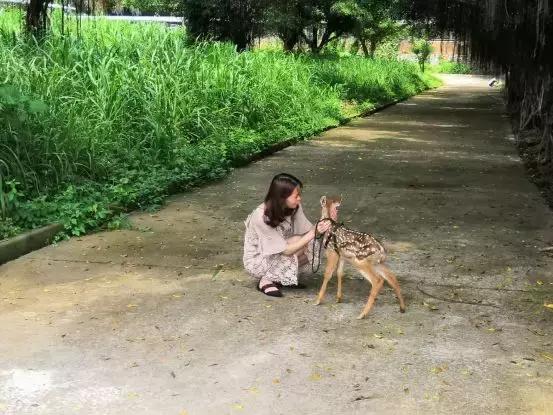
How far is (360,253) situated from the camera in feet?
14.2

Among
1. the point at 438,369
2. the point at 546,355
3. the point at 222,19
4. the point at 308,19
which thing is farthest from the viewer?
the point at 308,19

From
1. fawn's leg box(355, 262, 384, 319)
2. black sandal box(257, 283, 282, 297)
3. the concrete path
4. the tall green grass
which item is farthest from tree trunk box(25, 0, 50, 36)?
fawn's leg box(355, 262, 384, 319)

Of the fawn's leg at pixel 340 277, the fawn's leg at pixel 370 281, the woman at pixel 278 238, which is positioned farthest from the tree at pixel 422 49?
the fawn's leg at pixel 370 281

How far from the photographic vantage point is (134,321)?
4309mm

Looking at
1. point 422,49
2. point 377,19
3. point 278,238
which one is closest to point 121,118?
point 278,238

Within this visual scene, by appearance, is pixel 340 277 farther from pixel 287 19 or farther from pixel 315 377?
pixel 287 19

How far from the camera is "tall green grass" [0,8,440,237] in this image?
673cm

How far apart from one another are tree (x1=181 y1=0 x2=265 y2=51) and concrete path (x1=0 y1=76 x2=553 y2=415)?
1338 centimetres

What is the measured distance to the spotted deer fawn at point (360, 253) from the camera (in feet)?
14.2

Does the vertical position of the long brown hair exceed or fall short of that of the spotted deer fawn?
it exceeds it

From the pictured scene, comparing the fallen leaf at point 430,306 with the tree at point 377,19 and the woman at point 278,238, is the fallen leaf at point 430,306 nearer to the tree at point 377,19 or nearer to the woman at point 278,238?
the woman at point 278,238

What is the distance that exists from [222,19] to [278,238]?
1684 cm

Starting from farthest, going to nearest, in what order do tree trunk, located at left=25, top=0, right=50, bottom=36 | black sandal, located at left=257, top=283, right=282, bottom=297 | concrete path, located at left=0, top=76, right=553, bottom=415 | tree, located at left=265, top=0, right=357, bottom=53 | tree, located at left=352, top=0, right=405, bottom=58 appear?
tree, located at left=352, top=0, right=405, bottom=58 < tree, located at left=265, top=0, right=357, bottom=53 < tree trunk, located at left=25, top=0, right=50, bottom=36 < black sandal, located at left=257, top=283, right=282, bottom=297 < concrete path, located at left=0, top=76, right=553, bottom=415

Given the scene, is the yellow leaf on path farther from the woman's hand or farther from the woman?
the woman
